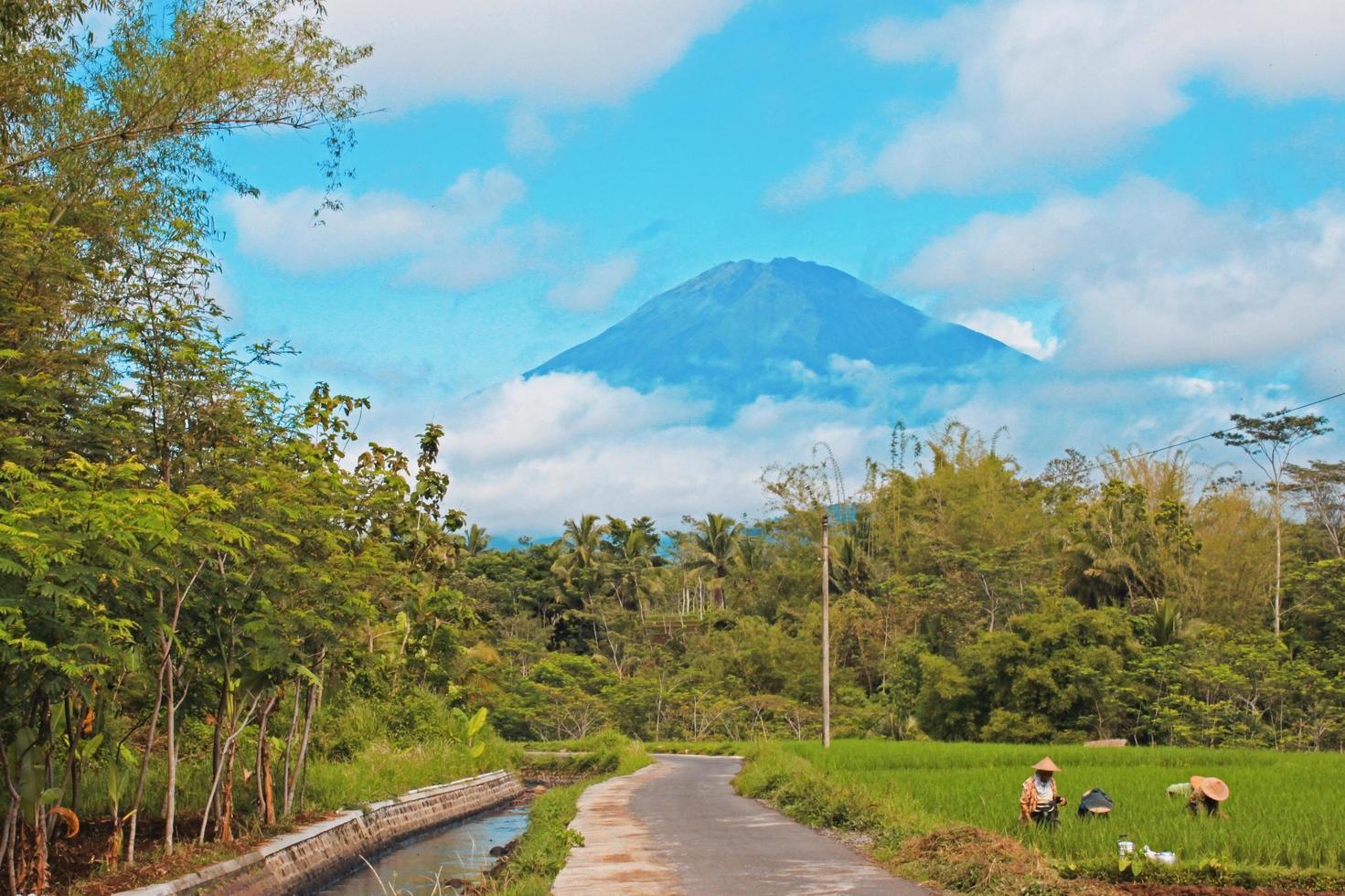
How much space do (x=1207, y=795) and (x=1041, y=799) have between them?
192 cm

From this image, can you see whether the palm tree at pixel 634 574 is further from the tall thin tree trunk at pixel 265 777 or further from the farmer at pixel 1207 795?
the farmer at pixel 1207 795

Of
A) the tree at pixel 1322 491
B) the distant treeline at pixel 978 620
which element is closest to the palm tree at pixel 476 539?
the distant treeline at pixel 978 620

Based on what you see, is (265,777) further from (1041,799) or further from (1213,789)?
(1213,789)

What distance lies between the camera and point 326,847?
580 inches

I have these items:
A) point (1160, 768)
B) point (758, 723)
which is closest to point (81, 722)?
point (1160, 768)

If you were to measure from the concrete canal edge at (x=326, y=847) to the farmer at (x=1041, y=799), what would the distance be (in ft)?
26.2

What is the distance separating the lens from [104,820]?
42.3 ft

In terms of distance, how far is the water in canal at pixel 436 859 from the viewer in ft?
46.3

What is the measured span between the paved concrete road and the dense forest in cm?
401

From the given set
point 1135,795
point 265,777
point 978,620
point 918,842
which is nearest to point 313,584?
point 265,777

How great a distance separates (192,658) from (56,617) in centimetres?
462

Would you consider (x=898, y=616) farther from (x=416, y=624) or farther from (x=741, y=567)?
(x=416, y=624)

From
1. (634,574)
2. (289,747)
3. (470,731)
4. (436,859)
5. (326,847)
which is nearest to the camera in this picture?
(326,847)

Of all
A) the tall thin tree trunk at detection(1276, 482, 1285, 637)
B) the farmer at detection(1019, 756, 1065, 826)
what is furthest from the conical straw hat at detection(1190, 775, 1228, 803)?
the tall thin tree trunk at detection(1276, 482, 1285, 637)
